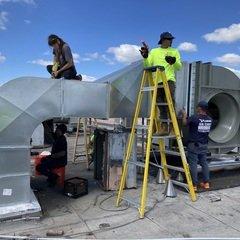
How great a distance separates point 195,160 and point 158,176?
1.06 metres

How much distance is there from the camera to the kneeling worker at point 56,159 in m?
8.01

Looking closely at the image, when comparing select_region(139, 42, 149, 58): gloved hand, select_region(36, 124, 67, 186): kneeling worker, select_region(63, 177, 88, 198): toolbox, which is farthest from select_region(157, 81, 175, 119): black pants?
select_region(36, 124, 67, 186): kneeling worker

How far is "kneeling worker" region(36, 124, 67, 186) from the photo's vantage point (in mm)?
8008

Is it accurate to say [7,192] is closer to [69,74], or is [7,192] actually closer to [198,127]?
[69,74]

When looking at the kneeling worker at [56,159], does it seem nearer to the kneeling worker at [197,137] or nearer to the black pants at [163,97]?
the black pants at [163,97]

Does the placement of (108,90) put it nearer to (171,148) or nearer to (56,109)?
(56,109)

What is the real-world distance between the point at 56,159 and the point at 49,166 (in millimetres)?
209

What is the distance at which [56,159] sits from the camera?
26.3ft

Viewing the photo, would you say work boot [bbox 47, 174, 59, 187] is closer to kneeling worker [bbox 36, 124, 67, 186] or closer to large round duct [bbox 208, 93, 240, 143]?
kneeling worker [bbox 36, 124, 67, 186]

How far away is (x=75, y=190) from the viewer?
7.09 m

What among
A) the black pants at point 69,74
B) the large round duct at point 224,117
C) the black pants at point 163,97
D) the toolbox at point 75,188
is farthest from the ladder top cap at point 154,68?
the toolbox at point 75,188

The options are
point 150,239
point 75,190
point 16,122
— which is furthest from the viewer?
point 75,190

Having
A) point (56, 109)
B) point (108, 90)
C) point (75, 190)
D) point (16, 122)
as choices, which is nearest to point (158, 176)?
point (75, 190)

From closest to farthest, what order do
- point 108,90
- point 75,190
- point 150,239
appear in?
point 150,239, point 108,90, point 75,190
